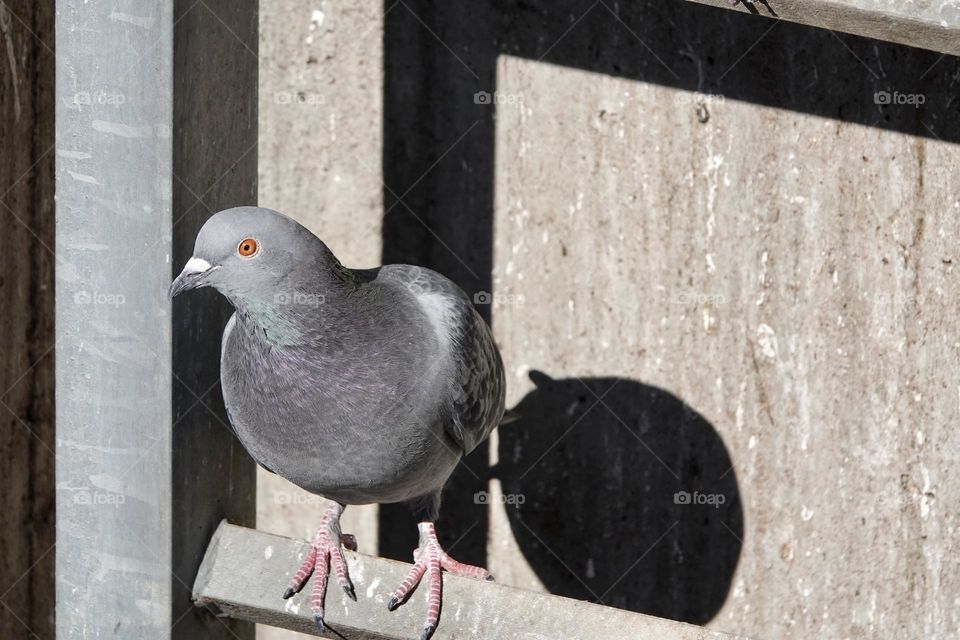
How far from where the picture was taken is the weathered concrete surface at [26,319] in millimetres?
3830
